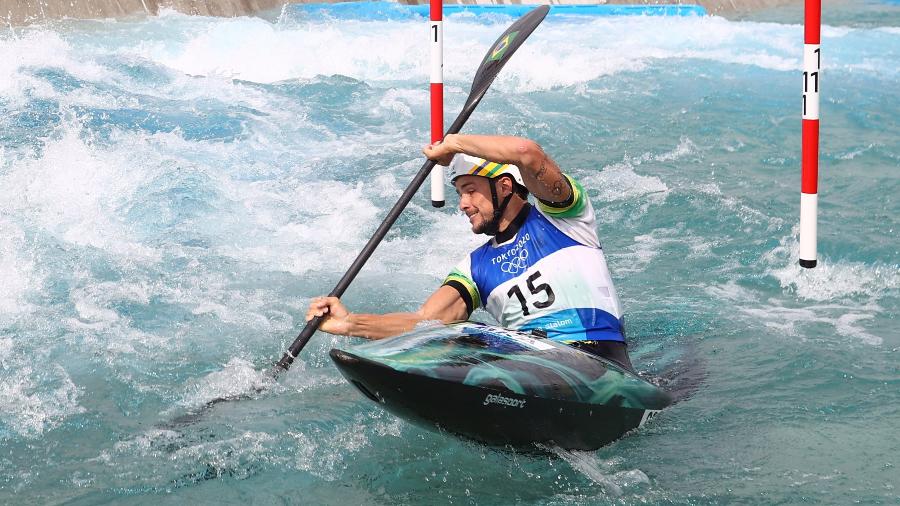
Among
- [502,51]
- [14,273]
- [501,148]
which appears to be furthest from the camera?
[14,273]

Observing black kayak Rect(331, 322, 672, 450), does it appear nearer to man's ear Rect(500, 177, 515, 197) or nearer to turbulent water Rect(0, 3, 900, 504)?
turbulent water Rect(0, 3, 900, 504)

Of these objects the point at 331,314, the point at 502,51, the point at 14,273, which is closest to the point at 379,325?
the point at 331,314

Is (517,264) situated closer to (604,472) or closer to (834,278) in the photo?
(604,472)

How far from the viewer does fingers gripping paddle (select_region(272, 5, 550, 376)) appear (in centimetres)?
381

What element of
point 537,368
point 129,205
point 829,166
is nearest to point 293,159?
point 129,205

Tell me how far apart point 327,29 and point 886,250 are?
8.92 metres

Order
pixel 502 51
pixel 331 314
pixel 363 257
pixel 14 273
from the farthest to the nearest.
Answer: pixel 14 273
pixel 502 51
pixel 363 257
pixel 331 314

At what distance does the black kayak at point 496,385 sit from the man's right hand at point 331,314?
0.36 metres

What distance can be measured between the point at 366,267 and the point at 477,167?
2.25 m

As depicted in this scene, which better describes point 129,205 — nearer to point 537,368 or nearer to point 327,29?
point 537,368

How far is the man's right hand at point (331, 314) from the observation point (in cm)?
354

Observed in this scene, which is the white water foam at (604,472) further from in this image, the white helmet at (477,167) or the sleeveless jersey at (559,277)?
the white helmet at (477,167)

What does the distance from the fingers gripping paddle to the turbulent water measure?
0.87ft

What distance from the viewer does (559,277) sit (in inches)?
136
